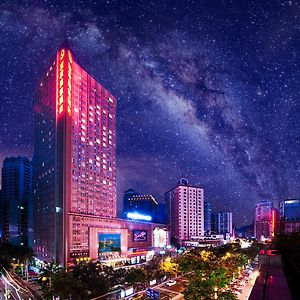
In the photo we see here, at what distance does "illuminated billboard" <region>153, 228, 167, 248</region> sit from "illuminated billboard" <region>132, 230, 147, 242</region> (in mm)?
6047

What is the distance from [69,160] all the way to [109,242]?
18688mm

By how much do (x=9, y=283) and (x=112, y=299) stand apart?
65.9 ft

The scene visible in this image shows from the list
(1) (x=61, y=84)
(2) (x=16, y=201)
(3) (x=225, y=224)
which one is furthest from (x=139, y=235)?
(3) (x=225, y=224)

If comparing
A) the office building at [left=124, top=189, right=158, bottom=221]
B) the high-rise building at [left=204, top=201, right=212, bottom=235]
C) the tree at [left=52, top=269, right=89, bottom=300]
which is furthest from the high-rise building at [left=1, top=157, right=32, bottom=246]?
the high-rise building at [left=204, top=201, right=212, bottom=235]

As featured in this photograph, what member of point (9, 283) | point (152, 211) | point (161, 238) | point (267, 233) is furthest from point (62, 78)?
point (267, 233)

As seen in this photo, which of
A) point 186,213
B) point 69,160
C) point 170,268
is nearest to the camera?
point 170,268

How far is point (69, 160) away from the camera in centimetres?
5838

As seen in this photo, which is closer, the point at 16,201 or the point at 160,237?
the point at 160,237

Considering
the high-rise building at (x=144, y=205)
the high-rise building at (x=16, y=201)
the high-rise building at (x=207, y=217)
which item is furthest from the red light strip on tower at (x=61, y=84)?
the high-rise building at (x=207, y=217)

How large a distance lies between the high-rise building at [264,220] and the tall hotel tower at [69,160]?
111358 mm

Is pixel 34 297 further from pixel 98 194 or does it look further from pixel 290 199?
pixel 290 199

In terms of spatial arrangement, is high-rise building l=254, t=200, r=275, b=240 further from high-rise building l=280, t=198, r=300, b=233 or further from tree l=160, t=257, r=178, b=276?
tree l=160, t=257, r=178, b=276

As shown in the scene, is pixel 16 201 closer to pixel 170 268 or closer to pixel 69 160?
pixel 69 160

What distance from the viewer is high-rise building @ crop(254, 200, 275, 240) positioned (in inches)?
6371
